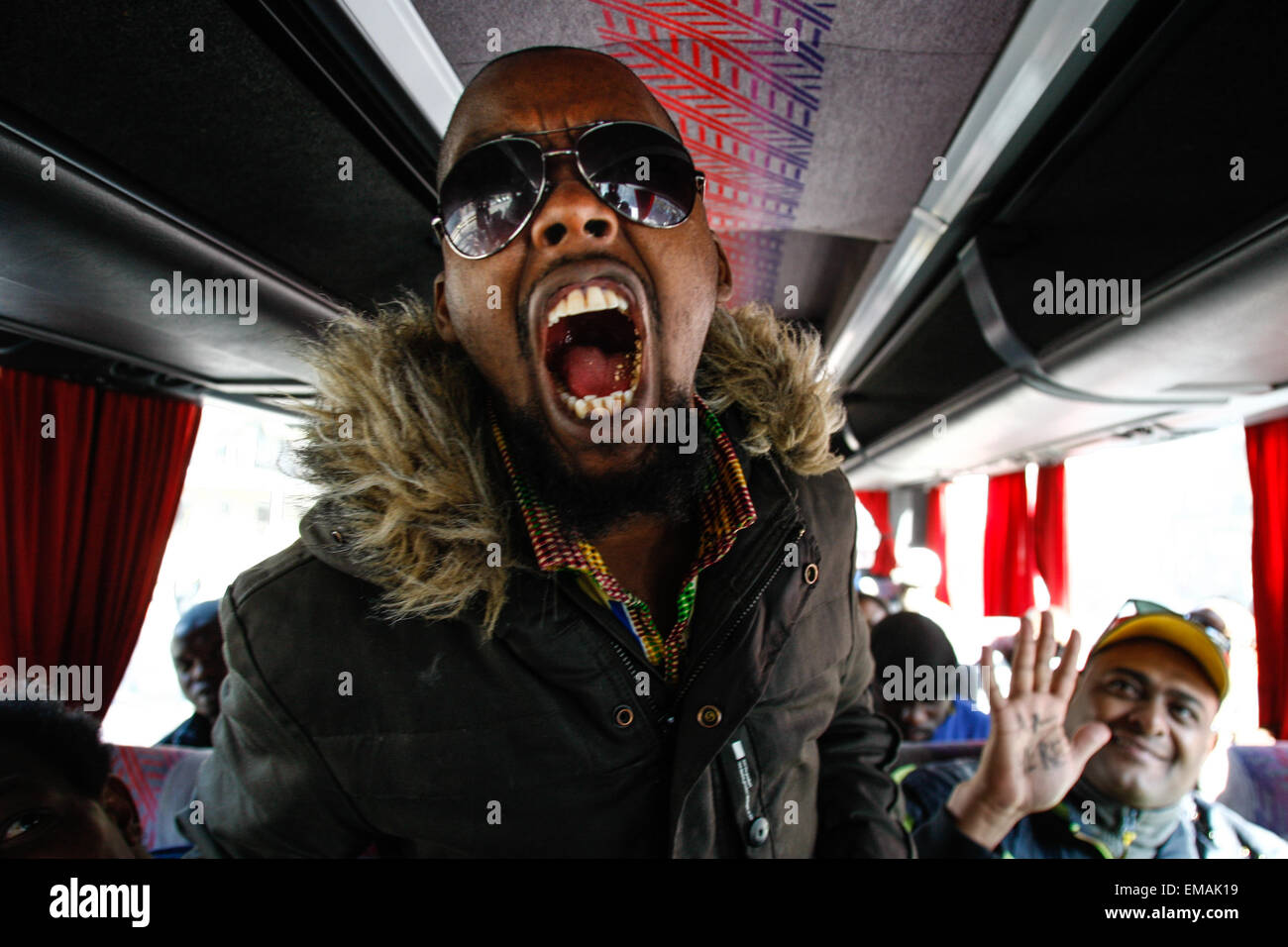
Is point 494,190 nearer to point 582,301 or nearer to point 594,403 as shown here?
point 582,301

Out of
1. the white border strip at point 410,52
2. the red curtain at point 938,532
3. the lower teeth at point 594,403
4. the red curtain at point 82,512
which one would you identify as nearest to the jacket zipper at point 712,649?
the lower teeth at point 594,403

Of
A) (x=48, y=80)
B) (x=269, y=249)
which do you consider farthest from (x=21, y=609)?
(x=48, y=80)

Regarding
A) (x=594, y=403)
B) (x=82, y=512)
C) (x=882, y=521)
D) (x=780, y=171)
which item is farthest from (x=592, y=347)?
(x=882, y=521)

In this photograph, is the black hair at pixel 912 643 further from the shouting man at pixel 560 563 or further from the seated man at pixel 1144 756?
the shouting man at pixel 560 563

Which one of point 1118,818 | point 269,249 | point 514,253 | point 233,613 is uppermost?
point 269,249

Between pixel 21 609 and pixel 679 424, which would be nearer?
pixel 679 424

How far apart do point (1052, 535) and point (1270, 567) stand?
6.59 ft

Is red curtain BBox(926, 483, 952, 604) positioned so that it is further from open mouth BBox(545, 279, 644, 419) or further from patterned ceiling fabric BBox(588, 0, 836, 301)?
open mouth BBox(545, 279, 644, 419)

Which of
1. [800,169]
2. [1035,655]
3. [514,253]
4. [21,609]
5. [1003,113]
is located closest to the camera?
[514,253]

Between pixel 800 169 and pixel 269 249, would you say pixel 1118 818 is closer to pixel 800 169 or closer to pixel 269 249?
pixel 800 169

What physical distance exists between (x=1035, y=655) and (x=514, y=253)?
3.66 feet

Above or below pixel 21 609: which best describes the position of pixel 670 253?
above

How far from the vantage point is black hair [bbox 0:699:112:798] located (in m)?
1.40
